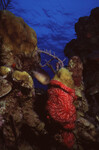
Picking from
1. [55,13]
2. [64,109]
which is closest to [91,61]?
[64,109]

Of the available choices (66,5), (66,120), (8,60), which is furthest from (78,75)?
(66,5)

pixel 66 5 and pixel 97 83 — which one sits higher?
pixel 66 5

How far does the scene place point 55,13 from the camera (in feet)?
69.3

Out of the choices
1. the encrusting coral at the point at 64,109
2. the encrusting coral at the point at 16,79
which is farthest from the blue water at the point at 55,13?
the encrusting coral at the point at 64,109

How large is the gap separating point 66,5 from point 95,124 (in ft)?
75.3

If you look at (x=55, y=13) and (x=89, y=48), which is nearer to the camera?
(x=89, y=48)

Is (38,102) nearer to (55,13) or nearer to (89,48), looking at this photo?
(89,48)

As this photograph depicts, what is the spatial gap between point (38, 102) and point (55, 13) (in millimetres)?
21769

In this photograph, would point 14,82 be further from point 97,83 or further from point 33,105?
point 97,83

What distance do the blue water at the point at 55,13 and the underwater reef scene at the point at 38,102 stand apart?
62.2 ft

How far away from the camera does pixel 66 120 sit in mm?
2738

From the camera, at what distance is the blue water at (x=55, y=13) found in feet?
66.8

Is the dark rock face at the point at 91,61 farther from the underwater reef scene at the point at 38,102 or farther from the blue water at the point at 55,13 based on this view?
the blue water at the point at 55,13

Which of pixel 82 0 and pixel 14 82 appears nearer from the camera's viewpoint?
pixel 14 82
